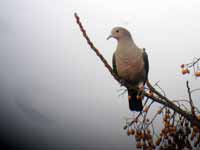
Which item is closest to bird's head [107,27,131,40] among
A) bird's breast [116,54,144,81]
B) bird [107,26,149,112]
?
bird [107,26,149,112]

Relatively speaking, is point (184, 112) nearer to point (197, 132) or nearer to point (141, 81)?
point (197, 132)

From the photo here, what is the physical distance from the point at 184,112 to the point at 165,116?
0.89 ft

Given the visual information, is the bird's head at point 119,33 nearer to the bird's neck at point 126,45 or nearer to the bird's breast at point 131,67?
the bird's neck at point 126,45

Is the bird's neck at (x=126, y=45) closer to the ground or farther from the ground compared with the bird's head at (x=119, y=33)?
closer to the ground

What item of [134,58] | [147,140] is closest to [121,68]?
[134,58]

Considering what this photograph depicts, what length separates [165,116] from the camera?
6.88ft

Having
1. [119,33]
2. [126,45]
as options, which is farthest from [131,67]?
[119,33]

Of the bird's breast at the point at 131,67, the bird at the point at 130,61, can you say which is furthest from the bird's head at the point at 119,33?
the bird's breast at the point at 131,67

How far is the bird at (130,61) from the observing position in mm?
3260

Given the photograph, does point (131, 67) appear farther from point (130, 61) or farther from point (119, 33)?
point (119, 33)

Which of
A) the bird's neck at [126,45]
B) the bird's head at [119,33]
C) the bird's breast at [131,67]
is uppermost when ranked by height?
the bird's head at [119,33]

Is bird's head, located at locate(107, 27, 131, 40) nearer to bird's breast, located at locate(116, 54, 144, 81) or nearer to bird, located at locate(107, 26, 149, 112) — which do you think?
bird, located at locate(107, 26, 149, 112)

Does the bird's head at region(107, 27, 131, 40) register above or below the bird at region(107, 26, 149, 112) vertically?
above

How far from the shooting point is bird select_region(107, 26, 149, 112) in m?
3.26
